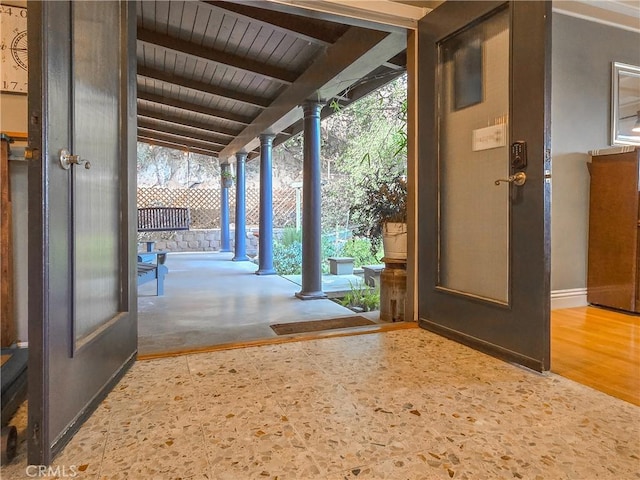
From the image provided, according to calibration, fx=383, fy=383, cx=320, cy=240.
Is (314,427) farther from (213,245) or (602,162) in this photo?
(213,245)

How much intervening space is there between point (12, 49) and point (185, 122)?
505cm

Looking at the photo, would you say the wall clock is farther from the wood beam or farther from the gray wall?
the wood beam

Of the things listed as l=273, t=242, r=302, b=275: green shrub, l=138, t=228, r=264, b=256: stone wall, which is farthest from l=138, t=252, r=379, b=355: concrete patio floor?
l=138, t=228, r=264, b=256: stone wall

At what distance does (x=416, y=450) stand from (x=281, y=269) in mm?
5382

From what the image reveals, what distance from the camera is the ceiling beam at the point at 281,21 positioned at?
2844mm

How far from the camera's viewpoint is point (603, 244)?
2.89m

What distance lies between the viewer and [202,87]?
452cm

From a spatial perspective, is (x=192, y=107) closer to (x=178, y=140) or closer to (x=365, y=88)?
(x=365, y=88)

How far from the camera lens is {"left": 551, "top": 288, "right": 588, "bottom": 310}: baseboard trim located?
9.47 ft

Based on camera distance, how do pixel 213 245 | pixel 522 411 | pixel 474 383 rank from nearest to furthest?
pixel 522 411, pixel 474 383, pixel 213 245

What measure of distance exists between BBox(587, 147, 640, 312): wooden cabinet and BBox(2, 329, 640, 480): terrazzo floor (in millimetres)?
1655

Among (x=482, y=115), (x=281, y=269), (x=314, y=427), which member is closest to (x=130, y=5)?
(x=482, y=115)

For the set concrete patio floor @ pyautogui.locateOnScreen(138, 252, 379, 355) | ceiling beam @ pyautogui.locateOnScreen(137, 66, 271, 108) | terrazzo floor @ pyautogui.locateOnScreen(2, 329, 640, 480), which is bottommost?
concrete patio floor @ pyautogui.locateOnScreen(138, 252, 379, 355)

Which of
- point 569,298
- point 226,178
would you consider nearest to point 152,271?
point 569,298
